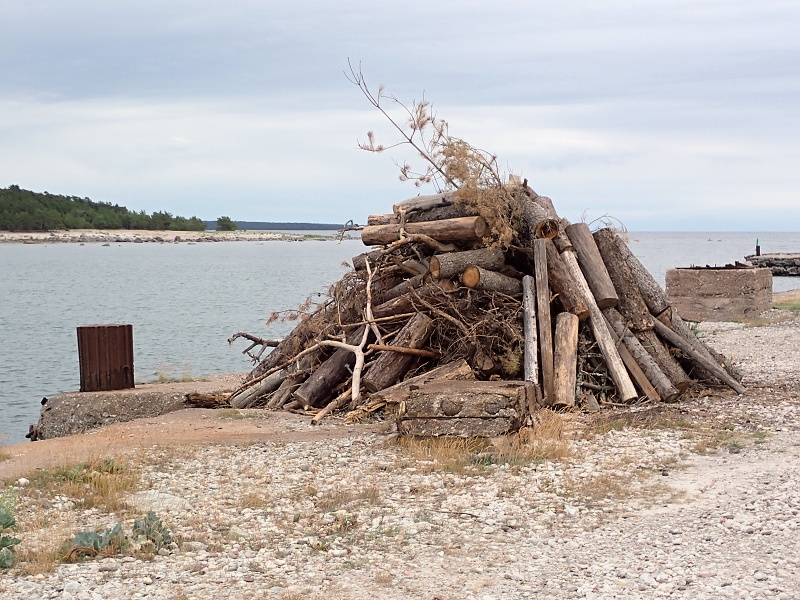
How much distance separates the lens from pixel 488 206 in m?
11.8

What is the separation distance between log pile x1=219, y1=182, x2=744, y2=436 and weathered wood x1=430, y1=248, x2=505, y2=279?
0.02 meters

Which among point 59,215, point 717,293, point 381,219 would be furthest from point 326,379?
→ point 59,215

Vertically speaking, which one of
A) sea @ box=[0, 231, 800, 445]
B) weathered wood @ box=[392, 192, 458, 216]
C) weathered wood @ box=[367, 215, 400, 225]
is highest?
weathered wood @ box=[392, 192, 458, 216]

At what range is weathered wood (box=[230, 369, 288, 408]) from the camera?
12578 mm

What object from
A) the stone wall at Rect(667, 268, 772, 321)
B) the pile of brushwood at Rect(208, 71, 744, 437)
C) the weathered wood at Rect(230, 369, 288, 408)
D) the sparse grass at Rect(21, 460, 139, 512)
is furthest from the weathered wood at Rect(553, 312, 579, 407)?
the stone wall at Rect(667, 268, 772, 321)

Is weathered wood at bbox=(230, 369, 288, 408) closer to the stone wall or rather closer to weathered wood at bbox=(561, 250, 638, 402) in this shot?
weathered wood at bbox=(561, 250, 638, 402)

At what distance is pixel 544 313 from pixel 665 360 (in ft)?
5.48

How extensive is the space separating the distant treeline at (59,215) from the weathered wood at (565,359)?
125 m

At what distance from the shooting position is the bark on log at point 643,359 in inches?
429

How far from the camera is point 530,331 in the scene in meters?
11.1

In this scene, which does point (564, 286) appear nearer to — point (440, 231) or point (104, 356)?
point (440, 231)

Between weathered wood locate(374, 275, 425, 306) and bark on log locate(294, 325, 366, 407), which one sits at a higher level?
weathered wood locate(374, 275, 425, 306)

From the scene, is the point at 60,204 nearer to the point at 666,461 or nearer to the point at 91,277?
the point at 91,277

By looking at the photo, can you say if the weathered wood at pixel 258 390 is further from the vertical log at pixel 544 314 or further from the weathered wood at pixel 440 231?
the vertical log at pixel 544 314
